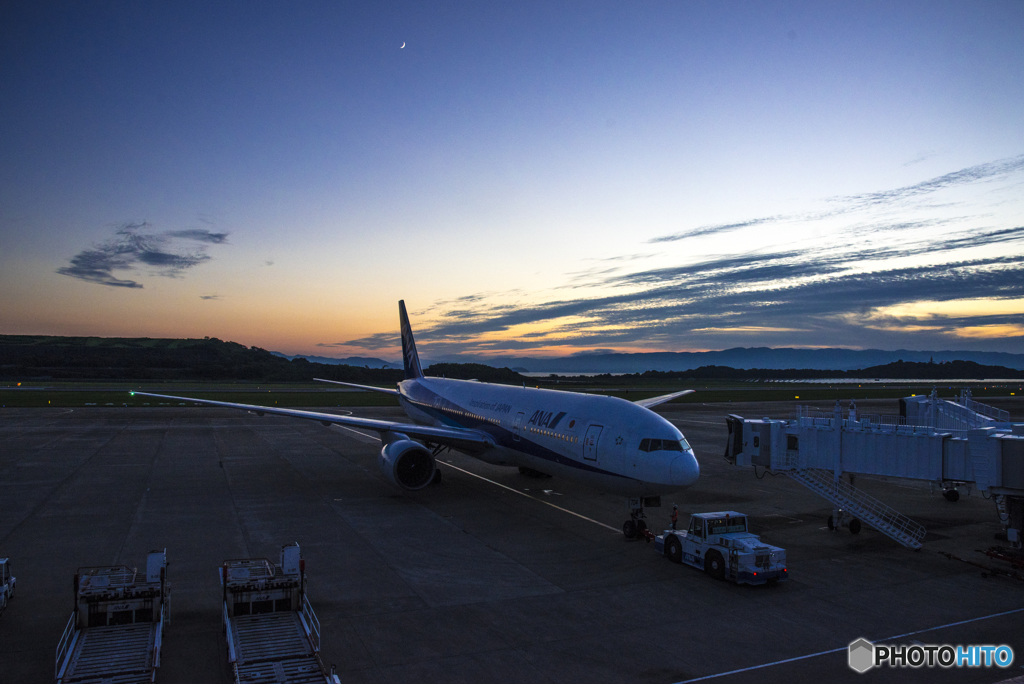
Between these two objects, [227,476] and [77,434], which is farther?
[77,434]

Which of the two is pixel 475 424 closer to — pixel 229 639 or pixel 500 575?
pixel 500 575

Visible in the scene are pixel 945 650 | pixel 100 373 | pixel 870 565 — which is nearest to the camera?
pixel 945 650

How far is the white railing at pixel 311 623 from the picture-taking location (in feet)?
36.4

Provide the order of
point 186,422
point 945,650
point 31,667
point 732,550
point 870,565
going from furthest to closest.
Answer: point 186,422 → point 870,565 → point 732,550 → point 945,650 → point 31,667

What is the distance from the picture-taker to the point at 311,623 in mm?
12281

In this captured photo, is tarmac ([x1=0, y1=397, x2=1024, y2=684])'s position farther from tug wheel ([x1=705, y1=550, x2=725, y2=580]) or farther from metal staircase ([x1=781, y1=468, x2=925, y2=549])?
metal staircase ([x1=781, y1=468, x2=925, y2=549])

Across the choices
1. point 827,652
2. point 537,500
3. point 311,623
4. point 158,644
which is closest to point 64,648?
point 158,644

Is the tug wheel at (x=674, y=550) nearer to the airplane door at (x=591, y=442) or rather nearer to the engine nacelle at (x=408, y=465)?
the airplane door at (x=591, y=442)

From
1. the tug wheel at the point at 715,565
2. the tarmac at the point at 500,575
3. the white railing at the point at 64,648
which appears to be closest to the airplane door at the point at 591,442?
the tarmac at the point at 500,575

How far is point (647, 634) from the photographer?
40.6ft

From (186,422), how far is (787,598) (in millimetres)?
55154

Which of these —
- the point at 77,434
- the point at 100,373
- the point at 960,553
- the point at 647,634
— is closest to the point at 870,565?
the point at 960,553

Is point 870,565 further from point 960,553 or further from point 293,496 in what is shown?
point 293,496

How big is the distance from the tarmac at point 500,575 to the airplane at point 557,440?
1683mm
